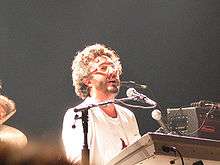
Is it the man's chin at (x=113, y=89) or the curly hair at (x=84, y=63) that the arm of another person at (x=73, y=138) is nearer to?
the man's chin at (x=113, y=89)

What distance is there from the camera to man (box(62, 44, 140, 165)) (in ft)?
7.39

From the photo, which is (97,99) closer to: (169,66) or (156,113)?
(156,113)

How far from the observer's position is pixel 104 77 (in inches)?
103

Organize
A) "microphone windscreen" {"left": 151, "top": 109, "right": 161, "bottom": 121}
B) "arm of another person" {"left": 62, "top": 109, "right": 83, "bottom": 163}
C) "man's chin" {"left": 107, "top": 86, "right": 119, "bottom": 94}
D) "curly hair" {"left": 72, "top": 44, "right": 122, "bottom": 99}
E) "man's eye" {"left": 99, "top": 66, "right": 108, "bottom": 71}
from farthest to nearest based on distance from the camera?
"curly hair" {"left": 72, "top": 44, "right": 122, "bottom": 99}, "man's eye" {"left": 99, "top": 66, "right": 108, "bottom": 71}, "microphone windscreen" {"left": 151, "top": 109, "right": 161, "bottom": 121}, "man's chin" {"left": 107, "top": 86, "right": 119, "bottom": 94}, "arm of another person" {"left": 62, "top": 109, "right": 83, "bottom": 163}

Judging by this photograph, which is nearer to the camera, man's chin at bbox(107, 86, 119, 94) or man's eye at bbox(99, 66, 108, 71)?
man's chin at bbox(107, 86, 119, 94)

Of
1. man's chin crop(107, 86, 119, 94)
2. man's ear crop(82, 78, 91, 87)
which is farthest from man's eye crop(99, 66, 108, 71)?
man's chin crop(107, 86, 119, 94)

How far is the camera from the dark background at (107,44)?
346 centimetres

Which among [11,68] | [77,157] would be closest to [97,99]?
[77,157]

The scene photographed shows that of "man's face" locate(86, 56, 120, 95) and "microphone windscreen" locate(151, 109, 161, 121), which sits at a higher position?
"man's face" locate(86, 56, 120, 95)

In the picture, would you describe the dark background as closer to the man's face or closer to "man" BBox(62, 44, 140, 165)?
"man" BBox(62, 44, 140, 165)

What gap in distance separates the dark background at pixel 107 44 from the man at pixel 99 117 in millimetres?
593

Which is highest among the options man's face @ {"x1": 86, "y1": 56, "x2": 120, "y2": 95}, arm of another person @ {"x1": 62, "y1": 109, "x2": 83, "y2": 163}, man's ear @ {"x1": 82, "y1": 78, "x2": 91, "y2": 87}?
man's face @ {"x1": 86, "y1": 56, "x2": 120, "y2": 95}

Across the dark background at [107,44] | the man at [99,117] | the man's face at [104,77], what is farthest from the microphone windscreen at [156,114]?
the dark background at [107,44]

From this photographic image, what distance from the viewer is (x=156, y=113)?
2.53 metres
